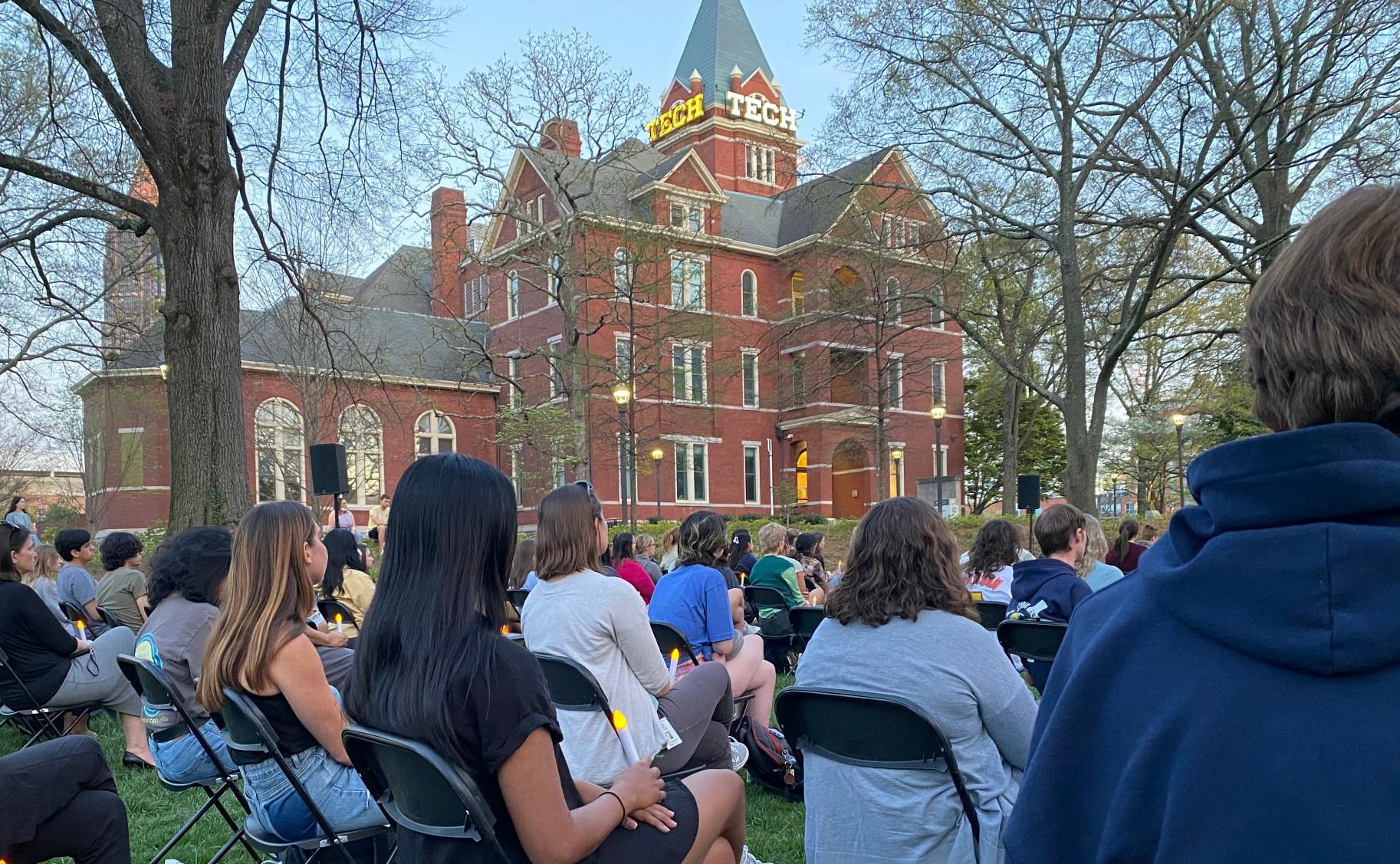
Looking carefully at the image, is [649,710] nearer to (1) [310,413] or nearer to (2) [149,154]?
(2) [149,154]

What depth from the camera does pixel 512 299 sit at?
40344 mm

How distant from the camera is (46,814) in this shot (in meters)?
3.17

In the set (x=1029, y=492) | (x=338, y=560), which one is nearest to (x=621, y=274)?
(x=1029, y=492)

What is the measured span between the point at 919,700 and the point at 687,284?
34.4m

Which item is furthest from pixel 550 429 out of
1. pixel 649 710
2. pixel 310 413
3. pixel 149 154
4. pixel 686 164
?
pixel 649 710

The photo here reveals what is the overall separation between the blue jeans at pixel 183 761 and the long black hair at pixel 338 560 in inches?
119

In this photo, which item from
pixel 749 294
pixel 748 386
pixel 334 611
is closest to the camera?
pixel 334 611

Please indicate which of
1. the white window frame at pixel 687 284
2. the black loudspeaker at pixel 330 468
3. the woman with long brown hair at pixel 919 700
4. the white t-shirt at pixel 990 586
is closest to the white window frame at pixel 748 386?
the white window frame at pixel 687 284

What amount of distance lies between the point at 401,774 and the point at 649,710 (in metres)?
1.96

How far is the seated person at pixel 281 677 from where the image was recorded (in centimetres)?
336

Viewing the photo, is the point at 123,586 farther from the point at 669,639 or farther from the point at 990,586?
the point at 990,586

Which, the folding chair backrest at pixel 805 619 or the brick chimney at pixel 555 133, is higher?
the brick chimney at pixel 555 133

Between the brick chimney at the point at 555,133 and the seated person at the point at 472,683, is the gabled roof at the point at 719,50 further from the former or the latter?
→ the seated person at the point at 472,683

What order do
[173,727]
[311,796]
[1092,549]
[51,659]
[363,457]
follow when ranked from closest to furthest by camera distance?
1. [311,796]
2. [173,727]
3. [51,659]
4. [1092,549]
5. [363,457]
